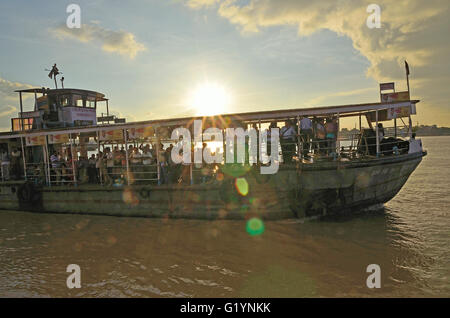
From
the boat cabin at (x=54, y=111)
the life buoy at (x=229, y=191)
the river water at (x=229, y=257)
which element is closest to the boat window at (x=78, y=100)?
the boat cabin at (x=54, y=111)

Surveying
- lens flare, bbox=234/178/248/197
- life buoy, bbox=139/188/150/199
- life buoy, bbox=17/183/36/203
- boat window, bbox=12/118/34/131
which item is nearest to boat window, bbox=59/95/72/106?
boat window, bbox=12/118/34/131

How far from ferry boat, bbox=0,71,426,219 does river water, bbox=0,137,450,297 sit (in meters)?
0.61

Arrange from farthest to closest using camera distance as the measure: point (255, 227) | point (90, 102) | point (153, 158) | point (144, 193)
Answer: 1. point (90, 102)
2. point (153, 158)
3. point (144, 193)
4. point (255, 227)

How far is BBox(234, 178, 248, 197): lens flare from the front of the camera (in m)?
9.27

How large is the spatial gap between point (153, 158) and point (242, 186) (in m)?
4.13

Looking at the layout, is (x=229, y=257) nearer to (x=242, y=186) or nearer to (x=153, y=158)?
(x=242, y=186)

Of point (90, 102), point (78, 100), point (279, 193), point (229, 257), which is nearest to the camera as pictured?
point (229, 257)

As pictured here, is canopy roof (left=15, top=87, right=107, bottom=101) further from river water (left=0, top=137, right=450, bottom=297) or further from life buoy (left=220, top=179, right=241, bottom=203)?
life buoy (left=220, top=179, right=241, bottom=203)

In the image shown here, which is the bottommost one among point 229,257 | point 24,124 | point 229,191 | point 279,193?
point 229,257

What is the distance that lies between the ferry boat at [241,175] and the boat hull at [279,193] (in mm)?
32

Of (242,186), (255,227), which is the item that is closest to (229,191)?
(242,186)

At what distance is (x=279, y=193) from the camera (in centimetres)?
921

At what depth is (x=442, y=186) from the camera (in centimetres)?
1759

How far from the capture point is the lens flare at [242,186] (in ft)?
30.4
